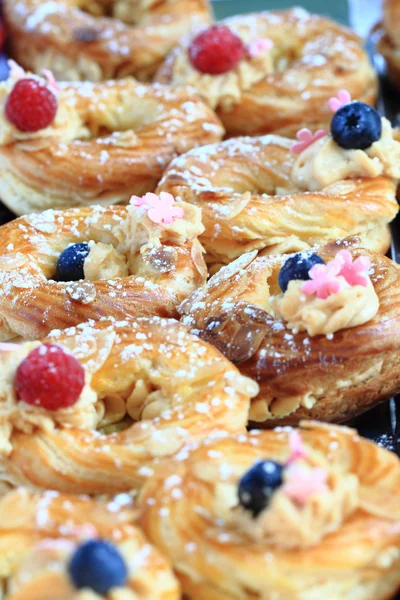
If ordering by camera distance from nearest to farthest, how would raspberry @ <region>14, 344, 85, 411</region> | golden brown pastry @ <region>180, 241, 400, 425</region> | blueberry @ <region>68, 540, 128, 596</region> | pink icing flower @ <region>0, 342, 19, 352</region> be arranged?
blueberry @ <region>68, 540, 128, 596</region> → raspberry @ <region>14, 344, 85, 411</region> → pink icing flower @ <region>0, 342, 19, 352</region> → golden brown pastry @ <region>180, 241, 400, 425</region>

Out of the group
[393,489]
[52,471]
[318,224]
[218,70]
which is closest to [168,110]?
[218,70]

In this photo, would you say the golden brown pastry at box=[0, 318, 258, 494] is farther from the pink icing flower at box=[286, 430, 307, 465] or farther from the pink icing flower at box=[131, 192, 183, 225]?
the pink icing flower at box=[131, 192, 183, 225]

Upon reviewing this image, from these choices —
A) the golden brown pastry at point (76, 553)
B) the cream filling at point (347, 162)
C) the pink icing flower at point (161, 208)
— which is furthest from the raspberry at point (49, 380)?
the cream filling at point (347, 162)

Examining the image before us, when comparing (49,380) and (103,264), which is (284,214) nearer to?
(103,264)

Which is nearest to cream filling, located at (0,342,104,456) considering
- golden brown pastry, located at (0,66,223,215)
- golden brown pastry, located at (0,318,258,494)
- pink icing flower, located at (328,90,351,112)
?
golden brown pastry, located at (0,318,258,494)

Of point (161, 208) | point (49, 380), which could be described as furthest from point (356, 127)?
point (49, 380)

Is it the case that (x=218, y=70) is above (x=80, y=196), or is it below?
above

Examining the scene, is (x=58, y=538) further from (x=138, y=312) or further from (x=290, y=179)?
(x=290, y=179)
